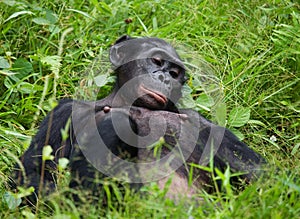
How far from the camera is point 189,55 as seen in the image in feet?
19.4

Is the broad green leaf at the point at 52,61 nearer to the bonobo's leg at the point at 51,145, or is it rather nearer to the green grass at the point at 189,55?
the green grass at the point at 189,55

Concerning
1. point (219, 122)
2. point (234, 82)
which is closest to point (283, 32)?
point (234, 82)

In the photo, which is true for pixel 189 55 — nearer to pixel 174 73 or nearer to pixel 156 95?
pixel 174 73

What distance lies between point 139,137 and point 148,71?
0.79m

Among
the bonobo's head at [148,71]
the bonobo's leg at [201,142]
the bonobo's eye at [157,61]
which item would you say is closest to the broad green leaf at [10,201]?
the bonobo's leg at [201,142]

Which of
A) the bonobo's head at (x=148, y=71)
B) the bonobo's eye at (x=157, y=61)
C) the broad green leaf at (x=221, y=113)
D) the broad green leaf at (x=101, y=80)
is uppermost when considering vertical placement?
the bonobo's eye at (x=157, y=61)

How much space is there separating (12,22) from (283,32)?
2132 millimetres

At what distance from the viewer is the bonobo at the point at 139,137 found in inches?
161

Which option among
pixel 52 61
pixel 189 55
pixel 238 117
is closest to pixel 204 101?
pixel 238 117

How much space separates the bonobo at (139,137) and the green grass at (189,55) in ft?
1.25

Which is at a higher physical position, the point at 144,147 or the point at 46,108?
the point at 144,147

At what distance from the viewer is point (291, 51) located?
5910mm

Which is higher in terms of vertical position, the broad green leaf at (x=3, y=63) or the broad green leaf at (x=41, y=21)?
the broad green leaf at (x=41, y=21)

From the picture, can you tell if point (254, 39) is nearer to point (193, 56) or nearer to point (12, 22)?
point (193, 56)
